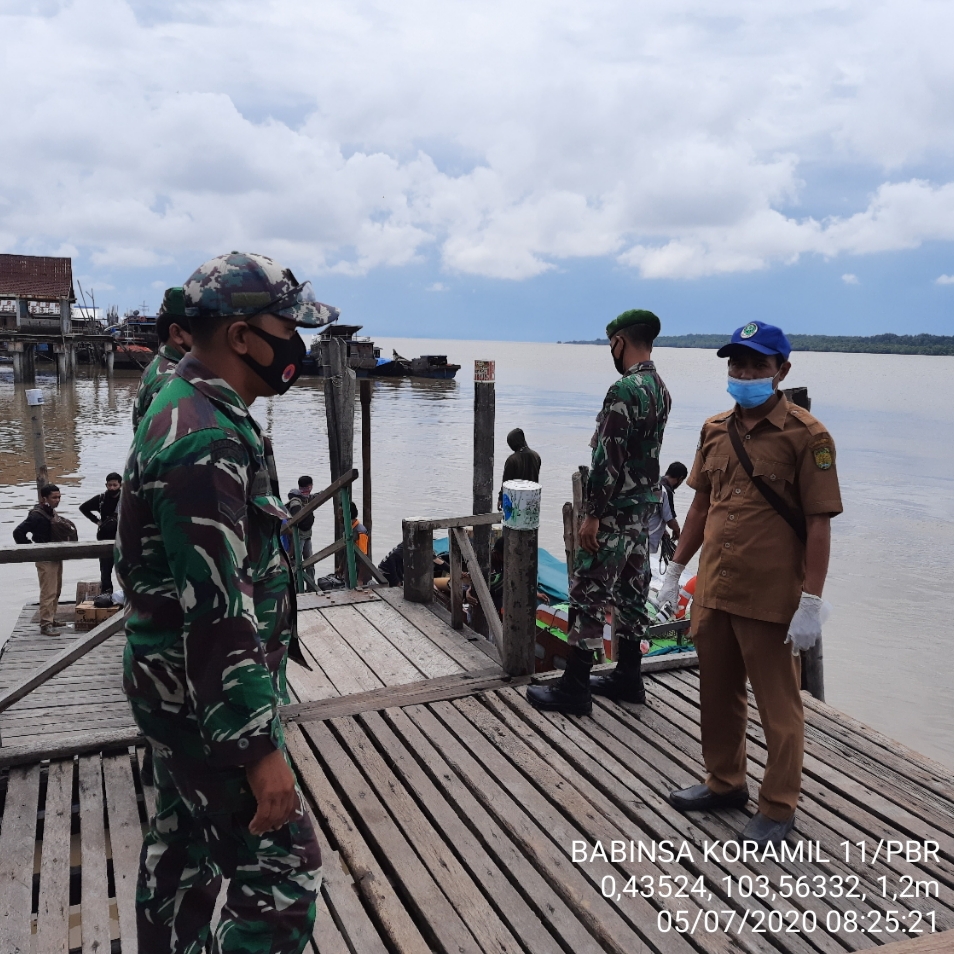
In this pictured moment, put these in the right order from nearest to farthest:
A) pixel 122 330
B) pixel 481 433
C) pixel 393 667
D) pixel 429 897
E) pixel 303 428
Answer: pixel 429 897
pixel 393 667
pixel 481 433
pixel 303 428
pixel 122 330

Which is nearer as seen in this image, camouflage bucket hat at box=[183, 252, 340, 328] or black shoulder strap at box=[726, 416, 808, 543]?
camouflage bucket hat at box=[183, 252, 340, 328]

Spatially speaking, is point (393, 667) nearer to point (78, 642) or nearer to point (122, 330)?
point (78, 642)

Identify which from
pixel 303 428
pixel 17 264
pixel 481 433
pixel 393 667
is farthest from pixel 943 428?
pixel 17 264

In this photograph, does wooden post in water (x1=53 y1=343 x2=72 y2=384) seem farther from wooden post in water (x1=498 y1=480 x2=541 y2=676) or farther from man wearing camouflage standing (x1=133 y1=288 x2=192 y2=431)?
man wearing camouflage standing (x1=133 y1=288 x2=192 y2=431)

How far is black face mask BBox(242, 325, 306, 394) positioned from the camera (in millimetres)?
1862

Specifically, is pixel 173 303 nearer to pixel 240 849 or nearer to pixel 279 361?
pixel 279 361

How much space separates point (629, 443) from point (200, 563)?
9.46 feet

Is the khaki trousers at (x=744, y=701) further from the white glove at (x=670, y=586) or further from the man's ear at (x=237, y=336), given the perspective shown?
the man's ear at (x=237, y=336)

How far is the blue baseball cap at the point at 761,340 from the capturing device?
10.3 feet

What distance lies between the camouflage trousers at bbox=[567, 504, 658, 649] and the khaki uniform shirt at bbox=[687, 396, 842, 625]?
0.91m

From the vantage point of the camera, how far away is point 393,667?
16.8 feet

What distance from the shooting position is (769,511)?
124 inches

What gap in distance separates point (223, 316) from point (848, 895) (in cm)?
303

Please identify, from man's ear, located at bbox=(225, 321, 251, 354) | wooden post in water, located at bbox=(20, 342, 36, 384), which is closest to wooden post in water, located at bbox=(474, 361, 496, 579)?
man's ear, located at bbox=(225, 321, 251, 354)
